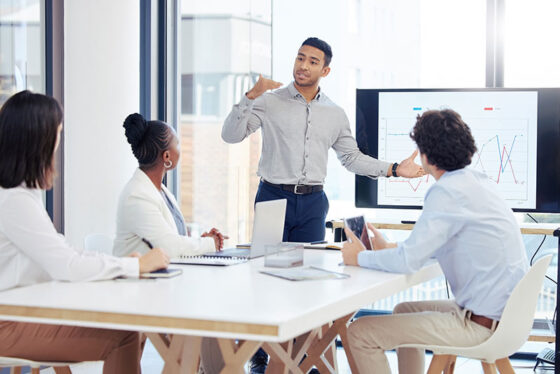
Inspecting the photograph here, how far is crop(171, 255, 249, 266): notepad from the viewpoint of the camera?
2.65m

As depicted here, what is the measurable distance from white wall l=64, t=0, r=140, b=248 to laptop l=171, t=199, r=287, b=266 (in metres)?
1.52

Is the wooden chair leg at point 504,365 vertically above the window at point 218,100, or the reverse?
the window at point 218,100

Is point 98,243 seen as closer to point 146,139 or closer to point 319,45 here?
point 146,139

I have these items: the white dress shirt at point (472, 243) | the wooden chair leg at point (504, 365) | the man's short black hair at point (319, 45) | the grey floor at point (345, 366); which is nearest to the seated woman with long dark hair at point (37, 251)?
the white dress shirt at point (472, 243)

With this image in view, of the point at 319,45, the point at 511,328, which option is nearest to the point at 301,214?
the point at 319,45

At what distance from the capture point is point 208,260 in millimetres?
2719

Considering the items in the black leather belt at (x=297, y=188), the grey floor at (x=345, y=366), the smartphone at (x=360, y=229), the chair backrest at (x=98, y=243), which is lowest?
the grey floor at (x=345, y=366)

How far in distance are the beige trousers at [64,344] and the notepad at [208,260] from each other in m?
0.41

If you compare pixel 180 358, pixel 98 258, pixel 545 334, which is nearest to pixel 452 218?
pixel 180 358

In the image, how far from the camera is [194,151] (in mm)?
5305

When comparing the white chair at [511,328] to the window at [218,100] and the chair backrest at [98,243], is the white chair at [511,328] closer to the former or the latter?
the chair backrest at [98,243]

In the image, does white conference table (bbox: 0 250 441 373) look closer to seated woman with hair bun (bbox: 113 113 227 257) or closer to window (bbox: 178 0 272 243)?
seated woman with hair bun (bbox: 113 113 227 257)

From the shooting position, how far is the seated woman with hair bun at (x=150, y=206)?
2.81 m

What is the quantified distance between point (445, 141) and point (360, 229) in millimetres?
503
